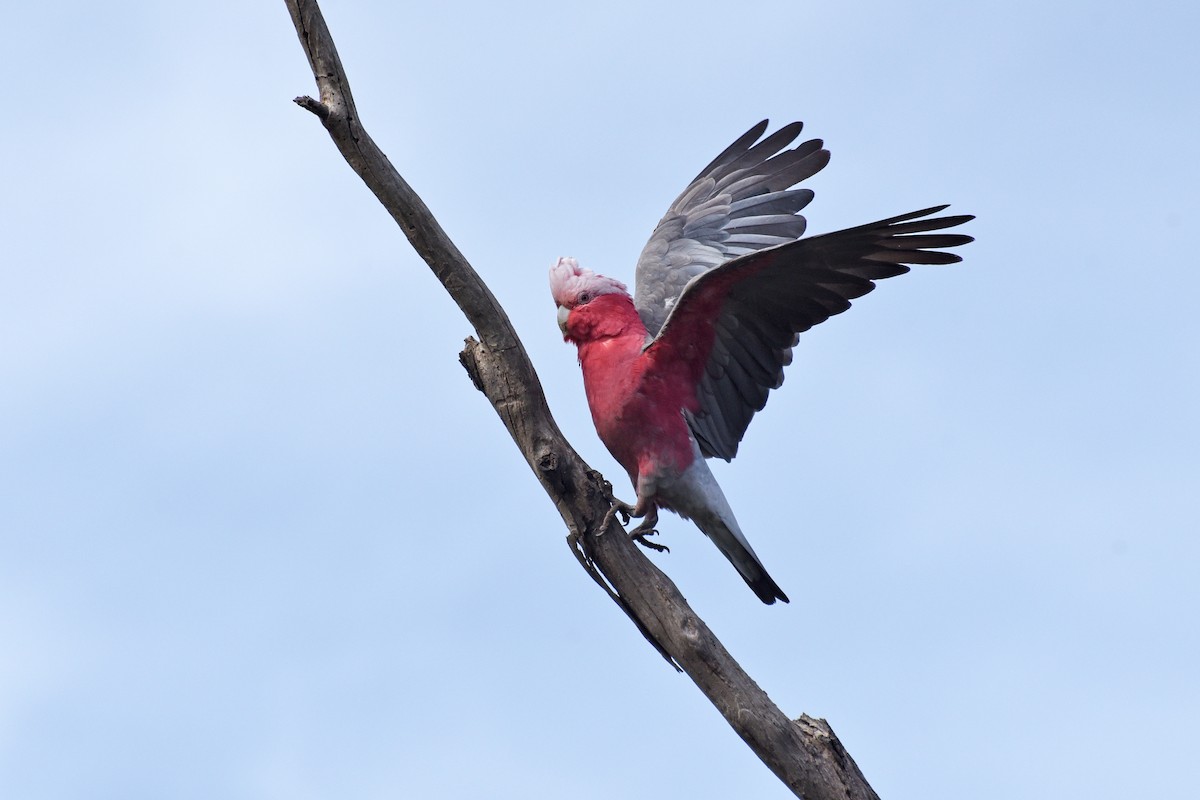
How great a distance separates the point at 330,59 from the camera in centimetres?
547

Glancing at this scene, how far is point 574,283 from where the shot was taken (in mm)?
6996

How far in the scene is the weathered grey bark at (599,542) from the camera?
19.2 ft

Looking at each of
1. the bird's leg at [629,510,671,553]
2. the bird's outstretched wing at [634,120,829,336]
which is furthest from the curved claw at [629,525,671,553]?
the bird's outstretched wing at [634,120,829,336]

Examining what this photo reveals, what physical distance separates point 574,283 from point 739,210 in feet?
6.49

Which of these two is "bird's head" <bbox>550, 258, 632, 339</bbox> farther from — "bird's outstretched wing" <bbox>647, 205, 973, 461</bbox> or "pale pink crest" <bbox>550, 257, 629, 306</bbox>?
"bird's outstretched wing" <bbox>647, 205, 973, 461</bbox>

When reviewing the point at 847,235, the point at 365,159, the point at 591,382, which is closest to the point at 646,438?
the point at 591,382

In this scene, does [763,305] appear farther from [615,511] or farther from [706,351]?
[615,511]

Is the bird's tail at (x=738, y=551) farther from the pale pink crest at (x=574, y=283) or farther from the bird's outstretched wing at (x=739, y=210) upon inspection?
the bird's outstretched wing at (x=739, y=210)

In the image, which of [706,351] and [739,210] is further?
[739,210]

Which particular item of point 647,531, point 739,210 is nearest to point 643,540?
point 647,531

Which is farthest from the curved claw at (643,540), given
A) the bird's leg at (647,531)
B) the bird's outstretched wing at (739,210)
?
the bird's outstretched wing at (739,210)

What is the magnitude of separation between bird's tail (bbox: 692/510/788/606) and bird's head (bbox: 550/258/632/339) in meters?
1.44

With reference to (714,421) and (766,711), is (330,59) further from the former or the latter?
(766,711)

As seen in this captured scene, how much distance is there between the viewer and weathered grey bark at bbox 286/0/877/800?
5.87m
